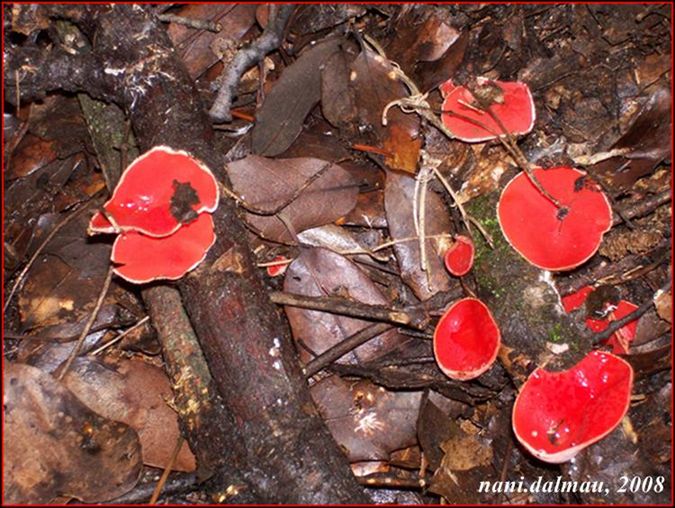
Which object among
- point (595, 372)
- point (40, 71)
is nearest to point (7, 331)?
point (40, 71)

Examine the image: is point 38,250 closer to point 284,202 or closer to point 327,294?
point 284,202

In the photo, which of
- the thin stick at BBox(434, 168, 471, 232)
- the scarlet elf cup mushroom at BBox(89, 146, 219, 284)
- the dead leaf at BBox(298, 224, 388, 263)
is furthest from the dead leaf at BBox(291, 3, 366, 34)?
the scarlet elf cup mushroom at BBox(89, 146, 219, 284)

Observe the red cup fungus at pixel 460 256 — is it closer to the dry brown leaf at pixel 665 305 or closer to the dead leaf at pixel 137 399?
the dry brown leaf at pixel 665 305

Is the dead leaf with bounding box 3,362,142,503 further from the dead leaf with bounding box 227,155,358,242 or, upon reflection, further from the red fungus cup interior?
the red fungus cup interior

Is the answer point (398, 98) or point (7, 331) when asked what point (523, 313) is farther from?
point (7, 331)

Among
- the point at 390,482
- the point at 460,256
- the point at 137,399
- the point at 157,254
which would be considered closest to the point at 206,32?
the point at 157,254

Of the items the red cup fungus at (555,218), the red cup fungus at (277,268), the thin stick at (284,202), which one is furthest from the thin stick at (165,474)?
the red cup fungus at (555,218)
